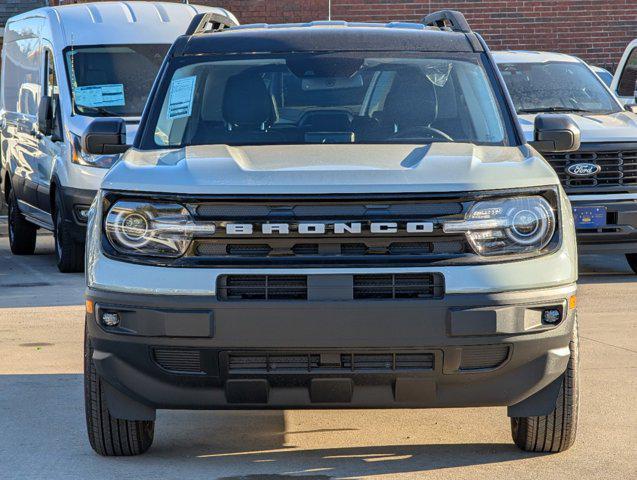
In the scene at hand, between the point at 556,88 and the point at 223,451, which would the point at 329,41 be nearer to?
the point at 223,451

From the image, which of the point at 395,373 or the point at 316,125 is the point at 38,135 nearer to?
the point at 316,125

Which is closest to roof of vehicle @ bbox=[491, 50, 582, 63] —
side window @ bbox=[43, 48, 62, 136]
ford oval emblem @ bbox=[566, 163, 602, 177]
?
ford oval emblem @ bbox=[566, 163, 602, 177]

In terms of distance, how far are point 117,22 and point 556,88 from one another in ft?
13.6

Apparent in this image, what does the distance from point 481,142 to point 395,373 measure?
4.82ft

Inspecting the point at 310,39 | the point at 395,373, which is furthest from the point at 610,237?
the point at 395,373

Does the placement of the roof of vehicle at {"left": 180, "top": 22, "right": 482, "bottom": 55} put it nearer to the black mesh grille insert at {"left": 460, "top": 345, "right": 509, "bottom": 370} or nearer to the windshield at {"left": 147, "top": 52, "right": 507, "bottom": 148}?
the windshield at {"left": 147, "top": 52, "right": 507, "bottom": 148}

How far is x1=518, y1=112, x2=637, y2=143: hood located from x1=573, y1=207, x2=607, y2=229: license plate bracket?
592 mm

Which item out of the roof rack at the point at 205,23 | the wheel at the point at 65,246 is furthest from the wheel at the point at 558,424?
the wheel at the point at 65,246

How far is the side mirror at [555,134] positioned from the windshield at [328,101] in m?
0.28

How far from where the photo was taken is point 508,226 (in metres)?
5.29

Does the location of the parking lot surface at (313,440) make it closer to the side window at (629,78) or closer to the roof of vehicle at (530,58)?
the roof of vehicle at (530,58)

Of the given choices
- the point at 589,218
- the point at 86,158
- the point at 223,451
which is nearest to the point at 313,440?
the point at 223,451

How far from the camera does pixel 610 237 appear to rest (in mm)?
11508

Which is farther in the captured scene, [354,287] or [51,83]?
[51,83]
